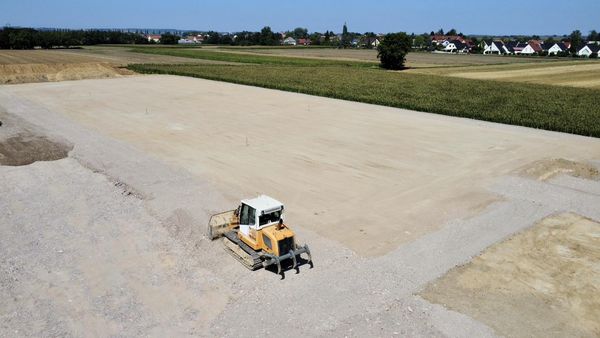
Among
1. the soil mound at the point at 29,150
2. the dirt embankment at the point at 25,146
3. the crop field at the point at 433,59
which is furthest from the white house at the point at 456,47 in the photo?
the soil mound at the point at 29,150

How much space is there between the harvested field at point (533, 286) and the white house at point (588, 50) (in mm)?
148417

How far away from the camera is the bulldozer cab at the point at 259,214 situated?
1334 centimetres

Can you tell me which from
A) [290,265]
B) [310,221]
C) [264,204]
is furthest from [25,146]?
[290,265]

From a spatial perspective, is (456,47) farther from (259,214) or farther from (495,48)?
(259,214)

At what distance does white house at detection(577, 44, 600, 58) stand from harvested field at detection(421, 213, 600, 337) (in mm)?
148417

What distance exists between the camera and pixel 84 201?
59.9 feet

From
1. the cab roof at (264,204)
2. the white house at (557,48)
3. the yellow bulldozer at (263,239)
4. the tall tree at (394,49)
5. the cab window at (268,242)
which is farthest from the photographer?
the white house at (557,48)

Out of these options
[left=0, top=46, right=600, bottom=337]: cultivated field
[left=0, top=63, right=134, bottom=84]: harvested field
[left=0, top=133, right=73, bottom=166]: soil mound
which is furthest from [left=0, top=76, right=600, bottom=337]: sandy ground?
[left=0, top=63, right=134, bottom=84]: harvested field

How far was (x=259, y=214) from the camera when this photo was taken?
43.5 feet

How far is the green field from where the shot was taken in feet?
118

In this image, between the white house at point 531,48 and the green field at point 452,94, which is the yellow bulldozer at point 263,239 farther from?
the white house at point 531,48

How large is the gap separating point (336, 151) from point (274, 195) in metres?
7.77

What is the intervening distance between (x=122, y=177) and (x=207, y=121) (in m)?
13.6

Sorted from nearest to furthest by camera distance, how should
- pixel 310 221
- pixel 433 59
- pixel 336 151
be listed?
1. pixel 310 221
2. pixel 336 151
3. pixel 433 59
